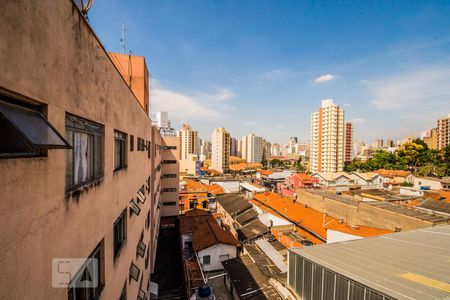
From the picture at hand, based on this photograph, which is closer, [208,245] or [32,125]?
[32,125]

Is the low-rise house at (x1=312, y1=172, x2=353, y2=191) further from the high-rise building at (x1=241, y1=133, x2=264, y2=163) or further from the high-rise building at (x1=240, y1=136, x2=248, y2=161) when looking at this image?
the high-rise building at (x1=240, y1=136, x2=248, y2=161)

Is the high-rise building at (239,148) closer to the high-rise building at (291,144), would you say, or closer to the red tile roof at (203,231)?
the high-rise building at (291,144)

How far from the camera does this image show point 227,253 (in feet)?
56.4

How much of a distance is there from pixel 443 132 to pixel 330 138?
60.9 meters

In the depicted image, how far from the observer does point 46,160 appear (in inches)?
80.7

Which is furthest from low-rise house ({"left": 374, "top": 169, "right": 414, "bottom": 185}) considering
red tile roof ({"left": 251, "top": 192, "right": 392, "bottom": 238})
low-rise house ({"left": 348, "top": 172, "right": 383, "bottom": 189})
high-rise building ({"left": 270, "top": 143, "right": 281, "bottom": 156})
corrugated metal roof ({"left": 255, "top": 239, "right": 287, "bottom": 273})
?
high-rise building ({"left": 270, "top": 143, "right": 281, "bottom": 156})

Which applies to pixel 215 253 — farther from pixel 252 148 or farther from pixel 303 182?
pixel 252 148

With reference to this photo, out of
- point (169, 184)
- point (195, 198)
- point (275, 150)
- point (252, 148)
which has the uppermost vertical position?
point (252, 148)

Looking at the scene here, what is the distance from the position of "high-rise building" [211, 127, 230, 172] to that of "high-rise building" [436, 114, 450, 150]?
3317 inches

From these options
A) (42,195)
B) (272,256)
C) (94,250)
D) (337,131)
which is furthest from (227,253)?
(337,131)

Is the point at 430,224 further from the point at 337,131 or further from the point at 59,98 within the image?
the point at 337,131

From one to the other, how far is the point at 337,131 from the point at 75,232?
68.3 meters

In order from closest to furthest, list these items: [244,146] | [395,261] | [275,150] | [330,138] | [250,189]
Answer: [395,261] → [250,189] → [330,138] → [244,146] → [275,150]

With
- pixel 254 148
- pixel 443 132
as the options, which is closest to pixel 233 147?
pixel 254 148
